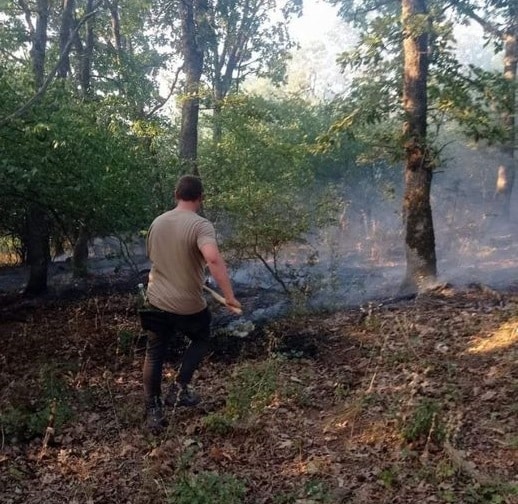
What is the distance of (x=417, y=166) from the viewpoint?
28.0ft

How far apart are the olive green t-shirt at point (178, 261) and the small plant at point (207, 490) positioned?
140 cm

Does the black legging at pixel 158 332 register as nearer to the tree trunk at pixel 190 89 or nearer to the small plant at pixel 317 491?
the small plant at pixel 317 491

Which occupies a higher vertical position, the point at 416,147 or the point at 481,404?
the point at 416,147

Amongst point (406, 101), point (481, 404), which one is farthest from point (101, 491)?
point (406, 101)

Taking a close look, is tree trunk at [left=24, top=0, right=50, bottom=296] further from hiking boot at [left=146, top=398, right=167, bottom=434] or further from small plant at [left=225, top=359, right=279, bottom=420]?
hiking boot at [left=146, top=398, right=167, bottom=434]

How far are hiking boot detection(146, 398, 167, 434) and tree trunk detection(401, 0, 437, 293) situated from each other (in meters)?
5.27

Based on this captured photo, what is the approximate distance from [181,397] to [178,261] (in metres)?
1.25

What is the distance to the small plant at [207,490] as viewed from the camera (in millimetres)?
3328

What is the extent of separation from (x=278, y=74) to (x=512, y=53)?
36.8 feet

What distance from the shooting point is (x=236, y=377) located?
18.2 feet

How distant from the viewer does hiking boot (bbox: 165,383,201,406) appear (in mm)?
4797

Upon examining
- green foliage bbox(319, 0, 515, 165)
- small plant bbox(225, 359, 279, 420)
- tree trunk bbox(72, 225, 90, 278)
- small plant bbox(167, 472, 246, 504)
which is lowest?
small plant bbox(167, 472, 246, 504)

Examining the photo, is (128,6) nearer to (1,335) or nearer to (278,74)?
(278,74)

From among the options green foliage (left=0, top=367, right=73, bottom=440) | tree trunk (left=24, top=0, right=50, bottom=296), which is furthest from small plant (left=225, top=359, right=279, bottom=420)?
tree trunk (left=24, top=0, right=50, bottom=296)
